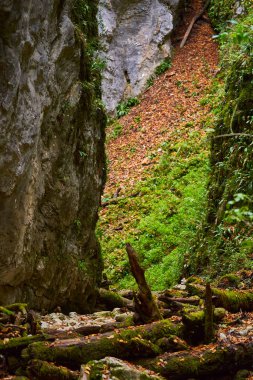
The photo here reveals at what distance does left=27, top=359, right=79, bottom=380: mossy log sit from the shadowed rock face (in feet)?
5.58

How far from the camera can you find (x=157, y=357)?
13.3 ft

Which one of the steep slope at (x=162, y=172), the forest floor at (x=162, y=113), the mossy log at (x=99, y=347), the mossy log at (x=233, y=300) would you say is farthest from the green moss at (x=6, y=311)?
the forest floor at (x=162, y=113)

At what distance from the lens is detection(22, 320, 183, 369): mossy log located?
3852 mm

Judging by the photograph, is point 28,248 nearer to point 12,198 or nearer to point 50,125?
point 12,198

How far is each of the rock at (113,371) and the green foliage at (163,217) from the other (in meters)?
6.96

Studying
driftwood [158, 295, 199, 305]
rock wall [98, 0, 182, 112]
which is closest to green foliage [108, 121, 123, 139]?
rock wall [98, 0, 182, 112]

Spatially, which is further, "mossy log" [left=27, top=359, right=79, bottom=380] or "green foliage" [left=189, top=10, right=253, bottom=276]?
"green foliage" [left=189, top=10, right=253, bottom=276]

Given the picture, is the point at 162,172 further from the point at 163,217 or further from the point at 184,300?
the point at 184,300

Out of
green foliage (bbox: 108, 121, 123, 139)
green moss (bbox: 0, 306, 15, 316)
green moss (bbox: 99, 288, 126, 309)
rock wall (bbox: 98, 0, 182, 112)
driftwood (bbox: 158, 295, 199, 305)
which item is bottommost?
green moss (bbox: 99, 288, 126, 309)

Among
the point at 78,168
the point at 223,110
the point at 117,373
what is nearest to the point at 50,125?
the point at 78,168

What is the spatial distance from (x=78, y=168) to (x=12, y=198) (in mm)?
2818

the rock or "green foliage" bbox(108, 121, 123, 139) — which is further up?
"green foliage" bbox(108, 121, 123, 139)

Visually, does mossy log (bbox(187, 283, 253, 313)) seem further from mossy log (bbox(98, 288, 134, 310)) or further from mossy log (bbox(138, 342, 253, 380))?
mossy log (bbox(98, 288, 134, 310))

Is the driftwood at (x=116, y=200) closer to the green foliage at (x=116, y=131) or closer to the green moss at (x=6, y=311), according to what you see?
the green foliage at (x=116, y=131)
